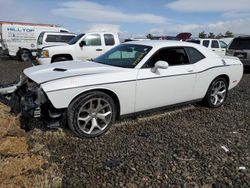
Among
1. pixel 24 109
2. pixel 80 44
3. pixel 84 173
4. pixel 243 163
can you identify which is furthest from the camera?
pixel 80 44

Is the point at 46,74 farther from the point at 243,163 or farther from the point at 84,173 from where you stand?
the point at 243,163

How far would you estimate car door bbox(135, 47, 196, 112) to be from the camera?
4402 millimetres

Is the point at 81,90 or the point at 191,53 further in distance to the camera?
the point at 191,53

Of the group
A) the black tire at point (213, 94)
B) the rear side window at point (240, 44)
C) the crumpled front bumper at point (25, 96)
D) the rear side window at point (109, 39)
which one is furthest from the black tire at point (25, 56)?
the black tire at point (213, 94)

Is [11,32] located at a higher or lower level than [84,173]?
higher

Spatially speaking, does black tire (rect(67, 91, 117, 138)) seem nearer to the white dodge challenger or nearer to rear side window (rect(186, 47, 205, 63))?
the white dodge challenger

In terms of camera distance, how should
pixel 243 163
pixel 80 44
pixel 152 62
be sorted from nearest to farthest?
pixel 243 163 → pixel 152 62 → pixel 80 44

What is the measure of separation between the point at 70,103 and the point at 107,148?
2.72ft

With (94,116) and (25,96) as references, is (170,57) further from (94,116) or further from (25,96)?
(25,96)

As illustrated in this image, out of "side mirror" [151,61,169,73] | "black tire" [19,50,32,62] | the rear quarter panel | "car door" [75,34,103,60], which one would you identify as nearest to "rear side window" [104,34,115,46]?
"car door" [75,34,103,60]

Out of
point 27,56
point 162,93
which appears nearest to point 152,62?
point 162,93

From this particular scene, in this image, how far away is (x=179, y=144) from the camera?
392cm

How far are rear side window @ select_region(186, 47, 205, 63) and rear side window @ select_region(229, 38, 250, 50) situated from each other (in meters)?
7.37

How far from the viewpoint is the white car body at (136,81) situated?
374 cm
